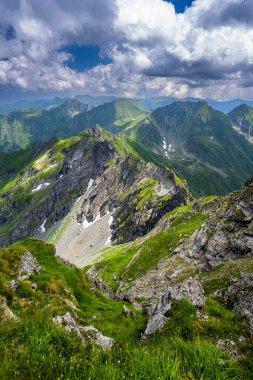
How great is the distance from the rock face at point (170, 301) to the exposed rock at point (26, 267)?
821 inches

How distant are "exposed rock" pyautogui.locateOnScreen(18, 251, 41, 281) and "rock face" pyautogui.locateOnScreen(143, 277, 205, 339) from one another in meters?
20.8

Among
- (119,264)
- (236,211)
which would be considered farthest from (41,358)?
(119,264)

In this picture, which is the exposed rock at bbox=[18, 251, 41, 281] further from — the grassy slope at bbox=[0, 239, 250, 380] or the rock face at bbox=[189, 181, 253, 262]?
the rock face at bbox=[189, 181, 253, 262]

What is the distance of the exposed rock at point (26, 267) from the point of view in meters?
36.5

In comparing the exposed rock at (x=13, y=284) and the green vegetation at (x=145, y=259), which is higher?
the exposed rock at (x=13, y=284)

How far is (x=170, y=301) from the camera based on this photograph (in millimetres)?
21391

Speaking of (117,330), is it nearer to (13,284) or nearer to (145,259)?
(13,284)

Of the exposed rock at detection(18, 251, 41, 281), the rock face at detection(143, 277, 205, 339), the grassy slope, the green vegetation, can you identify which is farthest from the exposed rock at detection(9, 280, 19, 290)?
the green vegetation

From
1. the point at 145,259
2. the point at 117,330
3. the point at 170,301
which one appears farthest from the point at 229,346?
the point at 145,259

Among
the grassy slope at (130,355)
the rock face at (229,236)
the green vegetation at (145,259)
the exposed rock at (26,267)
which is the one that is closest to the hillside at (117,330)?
the grassy slope at (130,355)

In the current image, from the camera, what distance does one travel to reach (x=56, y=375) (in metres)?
7.77

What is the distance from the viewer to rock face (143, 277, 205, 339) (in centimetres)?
1714

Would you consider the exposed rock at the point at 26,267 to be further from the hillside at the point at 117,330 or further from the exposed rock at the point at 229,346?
the exposed rock at the point at 229,346

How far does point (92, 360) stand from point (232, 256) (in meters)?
74.4
